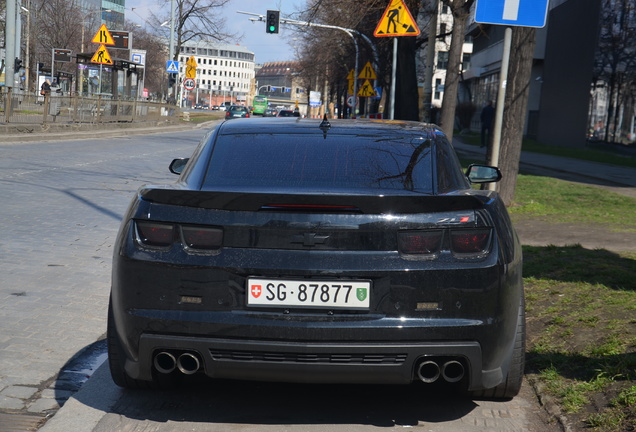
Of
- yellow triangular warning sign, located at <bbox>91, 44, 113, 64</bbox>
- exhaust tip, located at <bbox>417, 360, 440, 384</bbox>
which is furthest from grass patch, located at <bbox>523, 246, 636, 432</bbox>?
yellow triangular warning sign, located at <bbox>91, 44, 113, 64</bbox>

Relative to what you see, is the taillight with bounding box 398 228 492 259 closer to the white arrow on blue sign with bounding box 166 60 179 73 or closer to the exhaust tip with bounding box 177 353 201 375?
the exhaust tip with bounding box 177 353 201 375

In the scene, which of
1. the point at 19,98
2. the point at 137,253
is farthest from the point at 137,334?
the point at 19,98

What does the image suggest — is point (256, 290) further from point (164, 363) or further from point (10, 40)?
point (10, 40)

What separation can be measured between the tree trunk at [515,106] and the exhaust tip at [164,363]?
10.3m

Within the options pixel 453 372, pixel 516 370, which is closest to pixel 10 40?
pixel 516 370

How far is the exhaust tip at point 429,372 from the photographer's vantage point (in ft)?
13.1

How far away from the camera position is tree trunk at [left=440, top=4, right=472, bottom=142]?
2098 cm

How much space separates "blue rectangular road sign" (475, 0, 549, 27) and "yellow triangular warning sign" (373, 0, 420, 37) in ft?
22.9

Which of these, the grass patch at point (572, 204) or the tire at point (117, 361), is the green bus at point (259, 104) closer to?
the grass patch at point (572, 204)

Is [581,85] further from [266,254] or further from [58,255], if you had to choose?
[266,254]

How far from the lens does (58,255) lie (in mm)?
8672

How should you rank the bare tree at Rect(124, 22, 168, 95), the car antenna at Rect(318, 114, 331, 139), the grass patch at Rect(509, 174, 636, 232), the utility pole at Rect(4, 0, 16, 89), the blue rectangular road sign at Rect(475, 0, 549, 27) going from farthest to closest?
1. the bare tree at Rect(124, 22, 168, 95)
2. the utility pole at Rect(4, 0, 16, 89)
3. the grass patch at Rect(509, 174, 636, 232)
4. the blue rectangular road sign at Rect(475, 0, 549, 27)
5. the car antenna at Rect(318, 114, 331, 139)

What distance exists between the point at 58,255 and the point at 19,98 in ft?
72.2

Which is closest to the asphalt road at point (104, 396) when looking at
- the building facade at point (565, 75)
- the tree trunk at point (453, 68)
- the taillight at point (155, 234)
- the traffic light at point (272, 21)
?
the taillight at point (155, 234)
